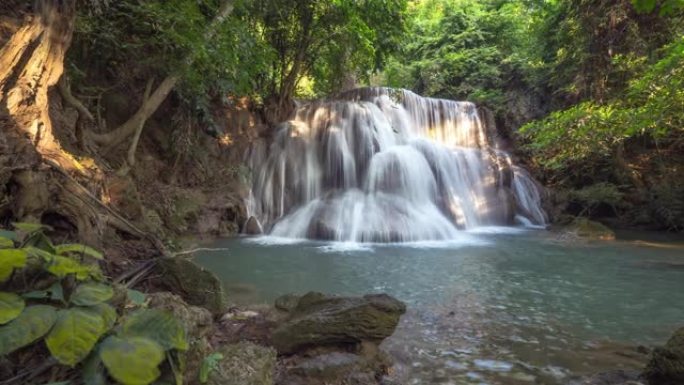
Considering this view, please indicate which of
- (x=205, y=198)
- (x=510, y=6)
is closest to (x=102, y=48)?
(x=205, y=198)

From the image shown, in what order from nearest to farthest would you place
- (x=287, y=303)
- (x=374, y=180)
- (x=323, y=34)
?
(x=287, y=303)
(x=374, y=180)
(x=323, y=34)

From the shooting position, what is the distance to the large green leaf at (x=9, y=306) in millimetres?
1669

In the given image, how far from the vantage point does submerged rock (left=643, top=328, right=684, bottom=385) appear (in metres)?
3.24

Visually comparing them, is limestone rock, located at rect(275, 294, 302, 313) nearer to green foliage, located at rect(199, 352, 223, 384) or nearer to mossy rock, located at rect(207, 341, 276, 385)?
mossy rock, located at rect(207, 341, 276, 385)

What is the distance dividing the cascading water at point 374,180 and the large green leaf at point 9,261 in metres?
10.0

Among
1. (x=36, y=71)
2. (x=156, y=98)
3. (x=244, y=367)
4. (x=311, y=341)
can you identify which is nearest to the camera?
(x=244, y=367)

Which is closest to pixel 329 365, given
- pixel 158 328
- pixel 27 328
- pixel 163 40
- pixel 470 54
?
pixel 158 328

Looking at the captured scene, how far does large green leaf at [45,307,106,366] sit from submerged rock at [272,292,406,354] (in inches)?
78.7

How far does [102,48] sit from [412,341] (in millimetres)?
6989

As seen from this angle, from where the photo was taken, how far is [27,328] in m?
1.68

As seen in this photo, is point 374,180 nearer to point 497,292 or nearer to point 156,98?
point 156,98

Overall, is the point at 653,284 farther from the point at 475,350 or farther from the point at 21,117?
the point at 21,117

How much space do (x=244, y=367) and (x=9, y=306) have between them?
132 centimetres

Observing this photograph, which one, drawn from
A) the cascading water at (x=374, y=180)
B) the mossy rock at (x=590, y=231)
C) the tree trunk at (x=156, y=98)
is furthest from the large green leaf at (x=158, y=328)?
the mossy rock at (x=590, y=231)
